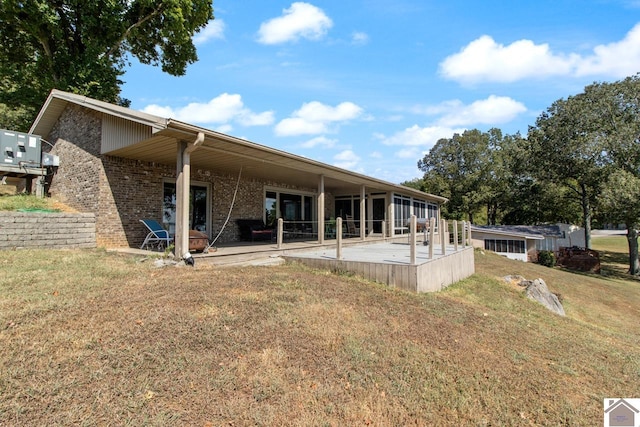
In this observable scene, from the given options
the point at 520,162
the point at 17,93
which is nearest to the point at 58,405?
the point at 17,93

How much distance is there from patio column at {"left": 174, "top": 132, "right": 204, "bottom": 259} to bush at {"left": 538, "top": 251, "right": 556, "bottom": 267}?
25708 millimetres

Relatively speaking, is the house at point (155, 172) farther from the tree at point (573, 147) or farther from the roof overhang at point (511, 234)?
the tree at point (573, 147)

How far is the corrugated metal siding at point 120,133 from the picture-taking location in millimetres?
6875

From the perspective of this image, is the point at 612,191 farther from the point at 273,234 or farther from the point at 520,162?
the point at 273,234

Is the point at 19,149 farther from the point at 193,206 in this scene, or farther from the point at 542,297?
the point at 542,297

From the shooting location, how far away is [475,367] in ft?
11.5

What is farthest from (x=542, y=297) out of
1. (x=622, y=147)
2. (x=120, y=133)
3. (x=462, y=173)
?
(x=462, y=173)

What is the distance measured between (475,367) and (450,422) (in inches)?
41.6

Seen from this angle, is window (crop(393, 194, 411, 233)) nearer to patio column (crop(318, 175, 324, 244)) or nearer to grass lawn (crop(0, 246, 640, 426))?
patio column (crop(318, 175, 324, 244))

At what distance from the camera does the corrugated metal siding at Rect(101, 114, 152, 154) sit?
6875 millimetres

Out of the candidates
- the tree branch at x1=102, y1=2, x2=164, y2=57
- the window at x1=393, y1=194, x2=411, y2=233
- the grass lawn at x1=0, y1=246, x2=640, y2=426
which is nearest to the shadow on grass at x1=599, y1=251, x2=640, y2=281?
the window at x1=393, y1=194, x2=411, y2=233

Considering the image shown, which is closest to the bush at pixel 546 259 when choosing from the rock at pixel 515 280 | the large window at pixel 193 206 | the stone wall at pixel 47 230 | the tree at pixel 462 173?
the tree at pixel 462 173

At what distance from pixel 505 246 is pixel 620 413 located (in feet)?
82.3

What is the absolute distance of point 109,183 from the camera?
8367 mm
